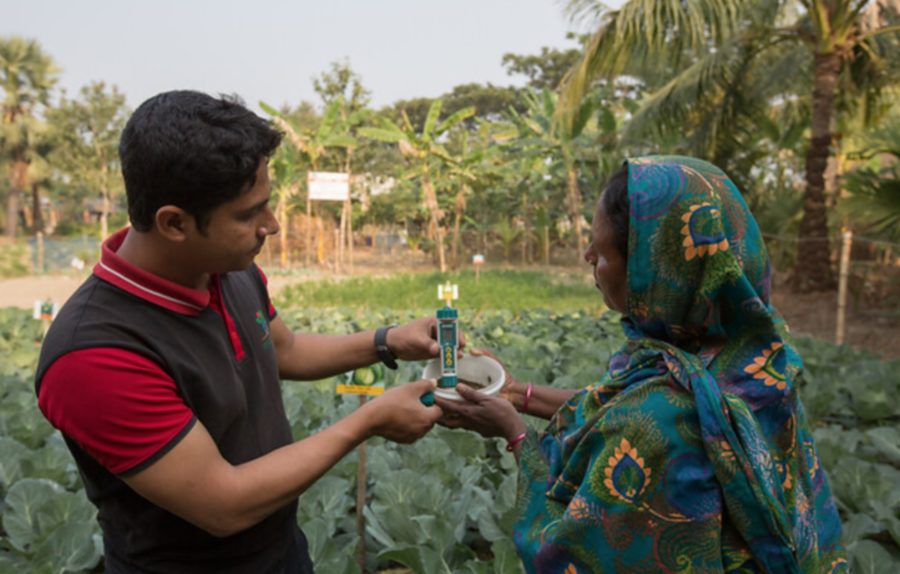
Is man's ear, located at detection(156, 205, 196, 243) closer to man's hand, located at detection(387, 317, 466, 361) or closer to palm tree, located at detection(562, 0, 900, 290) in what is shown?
man's hand, located at detection(387, 317, 466, 361)

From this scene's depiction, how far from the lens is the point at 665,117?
10.3 metres

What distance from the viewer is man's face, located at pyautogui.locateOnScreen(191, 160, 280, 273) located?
3.80 ft

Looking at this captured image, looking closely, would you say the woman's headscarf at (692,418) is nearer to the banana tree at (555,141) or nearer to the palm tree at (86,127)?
the banana tree at (555,141)

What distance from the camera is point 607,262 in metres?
1.22

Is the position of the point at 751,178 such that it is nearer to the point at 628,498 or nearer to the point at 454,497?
the point at 454,497

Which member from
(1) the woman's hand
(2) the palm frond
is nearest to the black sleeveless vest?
(1) the woman's hand

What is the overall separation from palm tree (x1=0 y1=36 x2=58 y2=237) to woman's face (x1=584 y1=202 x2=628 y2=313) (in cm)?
3434

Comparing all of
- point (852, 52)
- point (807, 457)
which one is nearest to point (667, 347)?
point (807, 457)

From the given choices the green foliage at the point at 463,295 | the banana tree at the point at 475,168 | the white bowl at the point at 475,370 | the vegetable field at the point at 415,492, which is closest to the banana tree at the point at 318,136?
the banana tree at the point at 475,168

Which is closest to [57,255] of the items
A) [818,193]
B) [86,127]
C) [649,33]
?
[86,127]

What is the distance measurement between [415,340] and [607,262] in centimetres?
72

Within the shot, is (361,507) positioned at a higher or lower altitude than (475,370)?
lower

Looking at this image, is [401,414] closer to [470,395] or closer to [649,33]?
[470,395]

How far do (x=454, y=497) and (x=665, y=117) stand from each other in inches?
349
